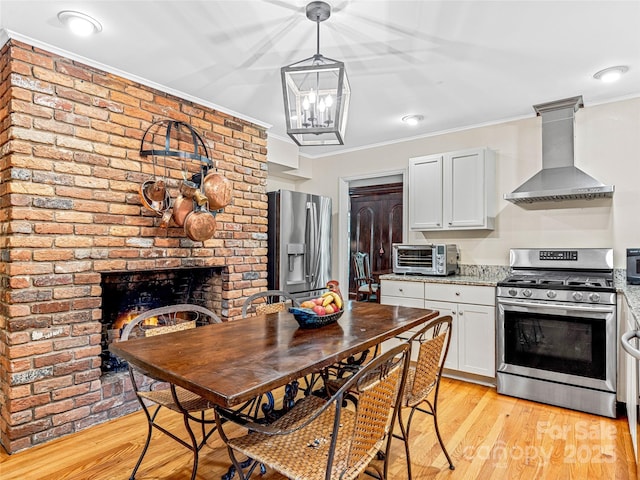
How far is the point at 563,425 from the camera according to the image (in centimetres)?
258

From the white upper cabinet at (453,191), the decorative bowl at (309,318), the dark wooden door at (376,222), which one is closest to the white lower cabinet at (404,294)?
the white upper cabinet at (453,191)

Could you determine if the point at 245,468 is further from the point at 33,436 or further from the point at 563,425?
the point at 563,425

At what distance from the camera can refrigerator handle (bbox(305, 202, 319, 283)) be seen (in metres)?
4.16

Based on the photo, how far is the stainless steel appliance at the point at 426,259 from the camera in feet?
11.9

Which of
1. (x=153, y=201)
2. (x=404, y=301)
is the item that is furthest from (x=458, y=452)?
(x=153, y=201)

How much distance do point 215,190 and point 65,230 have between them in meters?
1.01

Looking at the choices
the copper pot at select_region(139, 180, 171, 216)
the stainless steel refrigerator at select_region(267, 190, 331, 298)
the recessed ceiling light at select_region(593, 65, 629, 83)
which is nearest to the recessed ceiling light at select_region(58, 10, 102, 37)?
the copper pot at select_region(139, 180, 171, 216)

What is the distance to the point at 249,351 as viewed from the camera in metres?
1.57

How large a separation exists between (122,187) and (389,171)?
2.84 meters

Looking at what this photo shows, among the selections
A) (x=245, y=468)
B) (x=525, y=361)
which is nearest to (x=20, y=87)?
(x=245, y=468)

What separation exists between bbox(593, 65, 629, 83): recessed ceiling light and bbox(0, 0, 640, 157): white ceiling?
0.06 metres

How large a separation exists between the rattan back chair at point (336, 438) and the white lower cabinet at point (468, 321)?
6.61ft

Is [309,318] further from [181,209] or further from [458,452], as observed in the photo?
[181,209]

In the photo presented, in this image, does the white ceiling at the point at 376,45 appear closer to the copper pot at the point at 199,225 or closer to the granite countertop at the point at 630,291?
the copper pot at the point at 199,225
